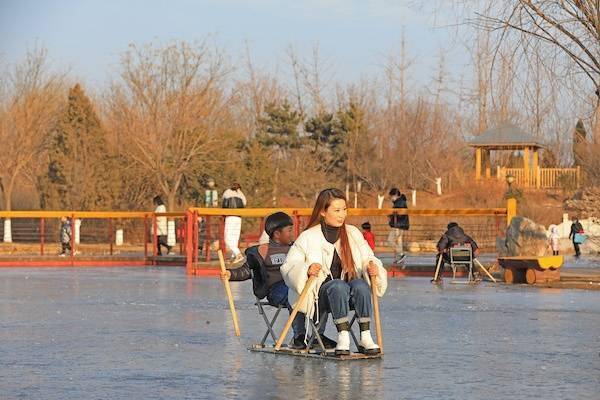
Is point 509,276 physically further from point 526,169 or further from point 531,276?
point 526,169

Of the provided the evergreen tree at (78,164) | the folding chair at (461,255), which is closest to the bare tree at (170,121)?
the evergreen tree at (78,164)

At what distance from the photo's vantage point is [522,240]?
28.5 metres

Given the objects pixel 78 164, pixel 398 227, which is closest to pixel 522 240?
pixel 398 227

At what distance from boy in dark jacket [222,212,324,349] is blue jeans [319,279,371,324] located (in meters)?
0.69

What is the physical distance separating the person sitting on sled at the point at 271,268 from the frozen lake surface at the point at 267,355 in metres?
0.54

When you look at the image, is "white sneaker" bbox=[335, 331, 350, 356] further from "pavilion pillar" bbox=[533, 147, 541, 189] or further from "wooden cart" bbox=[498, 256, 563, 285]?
"pavilion pillar" bbox=[533, 147, 541, 189]

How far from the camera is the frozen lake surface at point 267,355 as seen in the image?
8.48 m

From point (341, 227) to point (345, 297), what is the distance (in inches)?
23.3

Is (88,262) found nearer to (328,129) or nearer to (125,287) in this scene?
(125,287)

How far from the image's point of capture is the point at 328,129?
75.0m

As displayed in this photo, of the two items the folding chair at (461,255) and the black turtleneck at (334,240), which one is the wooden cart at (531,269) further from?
the black turtleneck at (334,240)

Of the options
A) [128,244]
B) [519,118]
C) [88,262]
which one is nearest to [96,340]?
[519,118]

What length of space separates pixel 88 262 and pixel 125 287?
11175 millimetres

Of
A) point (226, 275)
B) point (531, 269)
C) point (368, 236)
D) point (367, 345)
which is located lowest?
point (367, 345)
